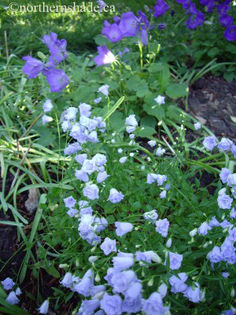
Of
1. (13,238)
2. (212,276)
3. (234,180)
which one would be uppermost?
(234,180)

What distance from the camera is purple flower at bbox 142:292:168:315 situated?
3.17ft

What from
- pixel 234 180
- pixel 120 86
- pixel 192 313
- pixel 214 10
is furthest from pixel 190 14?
pixel 192 313

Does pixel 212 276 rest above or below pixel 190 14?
below

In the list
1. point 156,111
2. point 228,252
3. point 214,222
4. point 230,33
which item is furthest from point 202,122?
point 228,252

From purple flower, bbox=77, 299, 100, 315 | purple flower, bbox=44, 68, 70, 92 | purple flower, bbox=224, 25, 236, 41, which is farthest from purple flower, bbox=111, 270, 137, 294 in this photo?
purple flower, bbox=224, 25, 236, 41

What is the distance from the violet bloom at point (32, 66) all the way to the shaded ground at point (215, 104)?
107 centimetres

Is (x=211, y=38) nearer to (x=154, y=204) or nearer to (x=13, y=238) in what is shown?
(x=154, y=204)

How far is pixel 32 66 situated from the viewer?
217 cm

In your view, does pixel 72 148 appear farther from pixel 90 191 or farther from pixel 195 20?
pixel 195 20

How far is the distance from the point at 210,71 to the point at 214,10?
48 centimetres

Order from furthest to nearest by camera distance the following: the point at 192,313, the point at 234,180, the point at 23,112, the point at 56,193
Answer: the point at 23,112 → the point at 56,193 → the point at 234,180 → the point at 192,313

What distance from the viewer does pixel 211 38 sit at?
275 centimetres

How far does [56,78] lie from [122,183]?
99 cm

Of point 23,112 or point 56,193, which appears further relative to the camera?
point 23,112
